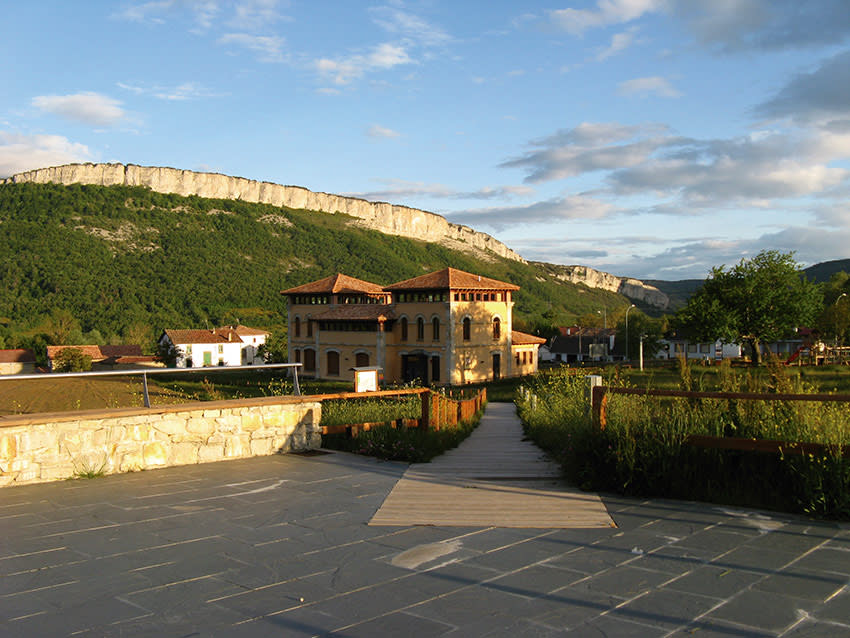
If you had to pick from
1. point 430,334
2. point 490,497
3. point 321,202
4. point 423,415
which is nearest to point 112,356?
point 430,334

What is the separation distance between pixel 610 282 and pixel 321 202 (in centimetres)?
7817

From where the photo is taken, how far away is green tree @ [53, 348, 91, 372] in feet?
182

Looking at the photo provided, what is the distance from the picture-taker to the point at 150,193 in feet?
375

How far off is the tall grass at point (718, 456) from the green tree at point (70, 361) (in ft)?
187

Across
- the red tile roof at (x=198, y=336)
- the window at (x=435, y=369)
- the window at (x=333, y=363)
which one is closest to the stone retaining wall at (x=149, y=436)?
the window at (x=435, y=369)

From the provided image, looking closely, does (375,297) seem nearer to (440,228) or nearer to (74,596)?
(74,596)

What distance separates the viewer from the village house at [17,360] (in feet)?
212

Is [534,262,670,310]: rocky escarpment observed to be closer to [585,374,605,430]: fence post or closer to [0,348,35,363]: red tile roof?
[0,348,35,363]: red tile roof

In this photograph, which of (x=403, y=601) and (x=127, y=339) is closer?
(x=403, y=601)

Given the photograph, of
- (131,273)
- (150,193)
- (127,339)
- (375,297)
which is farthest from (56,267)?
(375,297)

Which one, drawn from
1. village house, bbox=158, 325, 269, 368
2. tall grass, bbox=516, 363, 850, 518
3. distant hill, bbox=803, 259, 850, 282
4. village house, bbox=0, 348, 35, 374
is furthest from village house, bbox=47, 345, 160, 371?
distant hill, bbox=803, 259, 850, 282

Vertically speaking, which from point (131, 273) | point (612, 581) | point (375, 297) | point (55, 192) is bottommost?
point (612, 581)

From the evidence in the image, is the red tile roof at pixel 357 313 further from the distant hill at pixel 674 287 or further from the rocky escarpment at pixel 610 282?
the distant hill at pixel 674 287

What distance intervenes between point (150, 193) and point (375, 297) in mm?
78904
